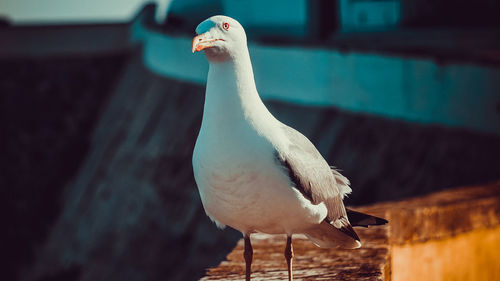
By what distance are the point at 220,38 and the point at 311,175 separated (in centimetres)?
76

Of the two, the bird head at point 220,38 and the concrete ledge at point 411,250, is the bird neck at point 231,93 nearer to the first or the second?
the bird head at point 220,38

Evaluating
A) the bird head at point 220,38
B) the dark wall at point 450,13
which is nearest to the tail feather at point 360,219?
the bird head at point 220,38

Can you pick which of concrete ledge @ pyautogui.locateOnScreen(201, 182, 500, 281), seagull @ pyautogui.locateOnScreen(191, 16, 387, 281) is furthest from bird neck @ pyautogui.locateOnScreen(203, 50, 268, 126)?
concrete ledge @ pyautogui.locateOnScreen(201, 182, 500, 281)

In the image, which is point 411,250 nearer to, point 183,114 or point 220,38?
point 220,38

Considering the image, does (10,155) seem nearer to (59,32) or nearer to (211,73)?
(59,32)

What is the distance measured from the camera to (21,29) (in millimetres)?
25938

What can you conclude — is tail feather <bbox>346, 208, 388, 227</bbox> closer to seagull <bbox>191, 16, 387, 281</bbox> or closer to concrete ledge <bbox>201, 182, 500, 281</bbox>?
concrete ledge <bbox>201, 182, 500, 281</bbox>

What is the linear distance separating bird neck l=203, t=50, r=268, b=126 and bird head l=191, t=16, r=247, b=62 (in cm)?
4

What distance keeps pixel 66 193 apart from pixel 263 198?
20.2m

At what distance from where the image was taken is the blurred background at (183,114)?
31.0 ft

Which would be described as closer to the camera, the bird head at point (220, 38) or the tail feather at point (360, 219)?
the bird head at point (220, 38)

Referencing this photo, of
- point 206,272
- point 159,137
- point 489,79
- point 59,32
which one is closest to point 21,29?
point 59,32

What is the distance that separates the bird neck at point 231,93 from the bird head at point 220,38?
0.04m

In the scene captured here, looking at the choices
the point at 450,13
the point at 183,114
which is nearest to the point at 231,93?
the point at 450,13
